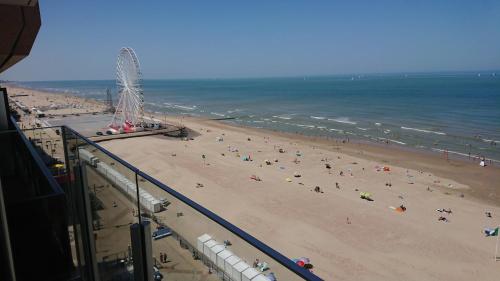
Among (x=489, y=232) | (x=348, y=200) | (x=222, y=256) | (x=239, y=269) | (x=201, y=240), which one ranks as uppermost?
(x=201, y=240)

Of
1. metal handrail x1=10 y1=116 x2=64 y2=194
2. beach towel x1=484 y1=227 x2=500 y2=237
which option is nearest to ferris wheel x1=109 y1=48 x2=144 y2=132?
beach towel x1=484 y1=227 x2=500 y2=237

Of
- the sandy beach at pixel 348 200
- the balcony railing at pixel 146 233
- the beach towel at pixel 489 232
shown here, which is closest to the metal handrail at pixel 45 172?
the balcony railing at pixel 146 233

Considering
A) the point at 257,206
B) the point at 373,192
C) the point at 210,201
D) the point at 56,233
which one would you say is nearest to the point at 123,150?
the point at 210,201

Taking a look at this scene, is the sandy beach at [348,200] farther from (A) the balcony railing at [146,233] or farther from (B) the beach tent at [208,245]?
(B) the beach tent at [208,245]

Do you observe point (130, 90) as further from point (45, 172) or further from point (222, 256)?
point (222, 256)

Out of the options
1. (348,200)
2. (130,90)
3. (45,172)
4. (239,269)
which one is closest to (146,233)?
(239,269)

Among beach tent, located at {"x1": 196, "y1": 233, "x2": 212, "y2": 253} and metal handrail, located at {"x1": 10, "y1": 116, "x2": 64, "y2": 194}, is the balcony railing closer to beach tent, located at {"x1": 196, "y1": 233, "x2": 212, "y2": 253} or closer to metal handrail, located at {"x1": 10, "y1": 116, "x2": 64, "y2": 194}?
beach tent, located at {"x1": 196, "y1": 233, "x2": 212, "y2": 253}
